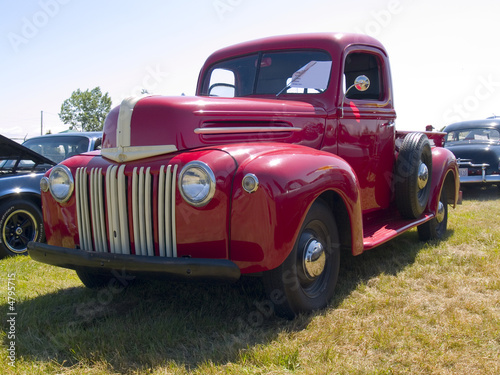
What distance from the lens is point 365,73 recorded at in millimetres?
4438

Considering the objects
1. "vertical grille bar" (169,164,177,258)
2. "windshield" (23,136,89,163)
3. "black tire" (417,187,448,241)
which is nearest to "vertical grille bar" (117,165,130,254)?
"vertical grille bar" (169,164,177,258)

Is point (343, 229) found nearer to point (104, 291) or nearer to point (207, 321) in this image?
point (207, 321)

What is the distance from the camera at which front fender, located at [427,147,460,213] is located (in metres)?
5.02

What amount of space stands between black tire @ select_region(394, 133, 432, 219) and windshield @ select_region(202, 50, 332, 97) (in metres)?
1.20

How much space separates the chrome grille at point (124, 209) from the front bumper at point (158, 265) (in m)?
0.15

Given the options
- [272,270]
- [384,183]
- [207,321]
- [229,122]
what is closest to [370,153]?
[384,183]

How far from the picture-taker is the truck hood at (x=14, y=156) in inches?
198

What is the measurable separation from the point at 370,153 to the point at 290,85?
96 cm

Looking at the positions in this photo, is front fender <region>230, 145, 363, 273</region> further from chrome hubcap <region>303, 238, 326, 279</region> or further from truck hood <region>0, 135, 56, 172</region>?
truck hood <region>0, 135, 56, 172</region>

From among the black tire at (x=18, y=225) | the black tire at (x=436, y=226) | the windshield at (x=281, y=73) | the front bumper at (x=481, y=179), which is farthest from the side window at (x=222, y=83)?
the front bumper at (x=481, y=179)

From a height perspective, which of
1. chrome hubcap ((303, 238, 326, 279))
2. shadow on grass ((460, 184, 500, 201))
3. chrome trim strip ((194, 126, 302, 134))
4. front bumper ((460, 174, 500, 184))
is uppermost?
chrome trim strip ((194, 126, 302, 134))

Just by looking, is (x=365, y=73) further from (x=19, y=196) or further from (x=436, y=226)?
(x=19, y=196)

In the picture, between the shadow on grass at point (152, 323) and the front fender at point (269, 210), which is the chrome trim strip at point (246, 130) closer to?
the front fender at point (269, 210)

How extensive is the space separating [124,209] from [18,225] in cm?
266
